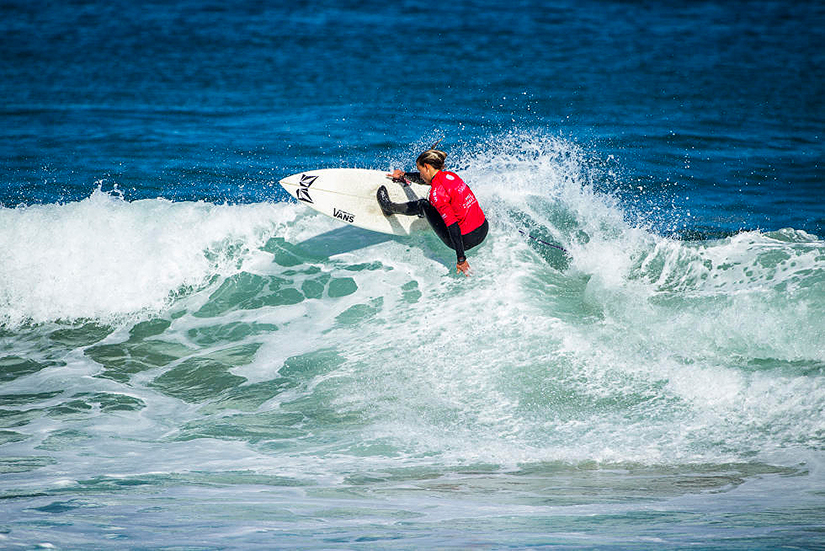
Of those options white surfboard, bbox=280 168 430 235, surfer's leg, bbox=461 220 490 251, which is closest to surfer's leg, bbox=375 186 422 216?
white surfboard, bbox=280 168 430 235

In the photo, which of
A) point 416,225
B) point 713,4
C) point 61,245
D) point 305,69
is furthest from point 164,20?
point 713,4

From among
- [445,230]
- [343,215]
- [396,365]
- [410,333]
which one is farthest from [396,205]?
[396,365]

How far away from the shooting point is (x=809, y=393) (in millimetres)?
7305

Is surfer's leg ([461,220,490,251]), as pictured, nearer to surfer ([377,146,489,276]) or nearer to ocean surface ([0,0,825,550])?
surfer ([377,146,489,276])

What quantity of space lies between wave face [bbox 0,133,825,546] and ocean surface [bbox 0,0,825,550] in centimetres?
Answer: 4

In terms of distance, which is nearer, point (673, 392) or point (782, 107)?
point (673, 392)

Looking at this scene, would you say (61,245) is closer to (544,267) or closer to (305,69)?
(544,267)

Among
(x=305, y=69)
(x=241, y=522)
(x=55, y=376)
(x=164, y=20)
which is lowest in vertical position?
(x=241, y=522)

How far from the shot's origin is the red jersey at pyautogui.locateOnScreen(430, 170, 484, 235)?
8492mm

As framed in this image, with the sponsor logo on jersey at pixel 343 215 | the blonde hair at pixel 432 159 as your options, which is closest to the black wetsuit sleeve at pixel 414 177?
the blonde hair at pixel 432 159

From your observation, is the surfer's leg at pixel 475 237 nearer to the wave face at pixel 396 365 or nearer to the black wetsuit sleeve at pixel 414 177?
the wave face at pixel 396 365

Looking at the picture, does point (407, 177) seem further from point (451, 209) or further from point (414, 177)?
point (451, 209)

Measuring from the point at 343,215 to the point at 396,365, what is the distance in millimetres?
2420

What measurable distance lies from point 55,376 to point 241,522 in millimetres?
4239
